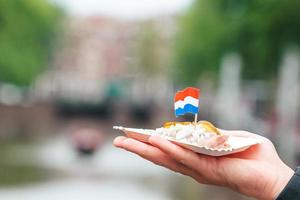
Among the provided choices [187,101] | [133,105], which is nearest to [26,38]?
[133,105]

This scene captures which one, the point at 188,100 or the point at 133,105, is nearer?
the point at 188,100

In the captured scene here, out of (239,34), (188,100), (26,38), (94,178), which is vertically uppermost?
(26,38)

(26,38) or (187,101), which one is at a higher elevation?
(26,38)

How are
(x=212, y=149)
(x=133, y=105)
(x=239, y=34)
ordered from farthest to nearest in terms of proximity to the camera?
(x=133, y=105) → (x=239, y=34) → (x=212, y=149)

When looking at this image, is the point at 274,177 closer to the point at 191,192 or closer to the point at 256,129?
the point at 191,192

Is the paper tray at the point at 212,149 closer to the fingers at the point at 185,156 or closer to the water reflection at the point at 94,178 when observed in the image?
the fingers at the point at 185,156

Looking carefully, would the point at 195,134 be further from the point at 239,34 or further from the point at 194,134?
the point at 239,34

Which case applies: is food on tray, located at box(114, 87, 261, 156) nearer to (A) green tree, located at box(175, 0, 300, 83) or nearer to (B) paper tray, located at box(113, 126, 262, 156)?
(B) paper tray, located at box(113, 126, 262, 156)

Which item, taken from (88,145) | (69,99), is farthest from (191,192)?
(69,99)

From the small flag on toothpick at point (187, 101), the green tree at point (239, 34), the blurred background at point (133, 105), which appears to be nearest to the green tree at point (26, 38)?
the blurred background at point (133, 105)
